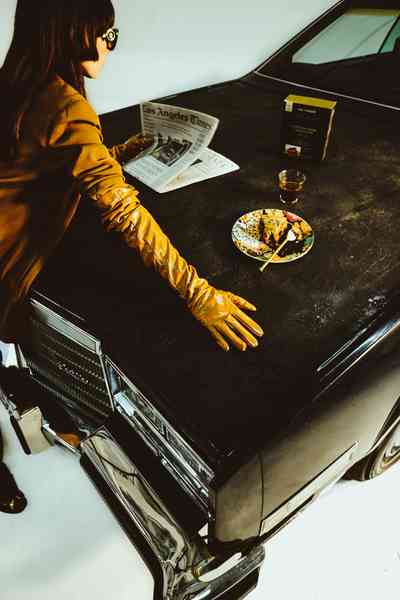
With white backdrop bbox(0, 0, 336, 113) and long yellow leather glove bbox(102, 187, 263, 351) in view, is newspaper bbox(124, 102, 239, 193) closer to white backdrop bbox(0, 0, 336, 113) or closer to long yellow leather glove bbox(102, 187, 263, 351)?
long yellow leather glove bbox(102, 187, 263, 351)

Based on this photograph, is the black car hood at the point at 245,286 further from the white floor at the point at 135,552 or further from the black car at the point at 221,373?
the white floor at the point at 135,552

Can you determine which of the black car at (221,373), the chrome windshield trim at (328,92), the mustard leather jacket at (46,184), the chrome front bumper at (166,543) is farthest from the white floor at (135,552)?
the chrome windshield trim at (328,92)

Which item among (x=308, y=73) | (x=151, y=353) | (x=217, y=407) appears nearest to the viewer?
(x=217, y=407)

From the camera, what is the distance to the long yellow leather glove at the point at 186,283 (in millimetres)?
954

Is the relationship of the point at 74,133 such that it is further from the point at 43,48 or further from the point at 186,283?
the point at 186,283

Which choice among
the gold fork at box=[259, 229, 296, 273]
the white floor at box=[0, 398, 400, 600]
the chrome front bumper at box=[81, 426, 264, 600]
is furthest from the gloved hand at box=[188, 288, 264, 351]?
the white floor at box=[0, 398, 400, 600]

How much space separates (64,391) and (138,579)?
63 centimetres

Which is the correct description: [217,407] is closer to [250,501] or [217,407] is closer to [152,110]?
[250,501]

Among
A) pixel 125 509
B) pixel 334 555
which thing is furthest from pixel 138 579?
pixel 334 555

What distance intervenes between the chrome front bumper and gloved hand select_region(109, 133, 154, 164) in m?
1.01

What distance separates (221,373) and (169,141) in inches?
40.7

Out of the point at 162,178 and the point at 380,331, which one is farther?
the point at 162,178

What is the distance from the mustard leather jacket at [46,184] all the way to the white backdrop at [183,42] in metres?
1.15

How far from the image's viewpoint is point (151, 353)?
948mm
